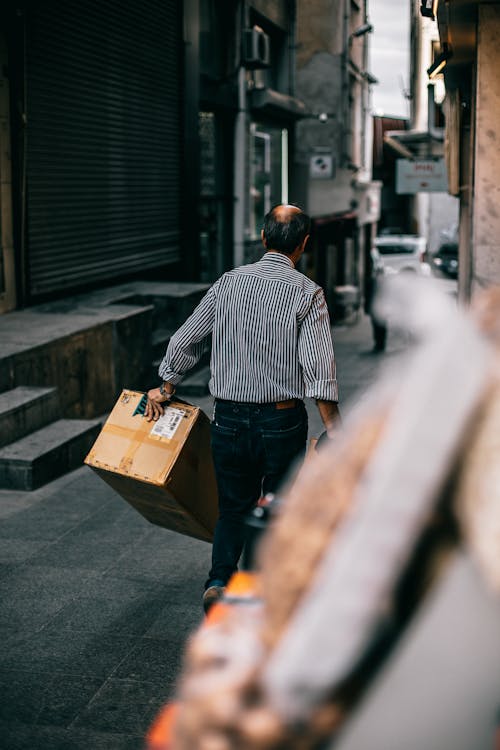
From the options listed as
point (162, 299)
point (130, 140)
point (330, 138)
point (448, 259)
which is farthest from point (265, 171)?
point (448, 259)

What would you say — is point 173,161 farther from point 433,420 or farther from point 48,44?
point 433,420

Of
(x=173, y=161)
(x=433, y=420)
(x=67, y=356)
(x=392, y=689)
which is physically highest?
(x=173, y=161)

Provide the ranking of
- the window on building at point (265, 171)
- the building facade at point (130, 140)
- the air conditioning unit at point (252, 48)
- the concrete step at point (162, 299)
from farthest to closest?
the window on building at point (265, 171), the air conditioning unit at point (252, 48), the concrete step at point (162, 299), the building facade at point (130, 140)

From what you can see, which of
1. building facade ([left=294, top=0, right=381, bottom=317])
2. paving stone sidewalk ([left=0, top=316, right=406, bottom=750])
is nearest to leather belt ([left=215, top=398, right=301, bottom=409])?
paving stone sidewalk ([left=0, top=316, right=406, bottom=750])

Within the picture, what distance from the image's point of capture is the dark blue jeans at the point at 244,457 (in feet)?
15.0

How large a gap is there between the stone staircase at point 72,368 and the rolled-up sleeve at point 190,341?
3121mm

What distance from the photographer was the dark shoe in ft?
14.9

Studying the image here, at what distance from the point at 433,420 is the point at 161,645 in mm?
3853

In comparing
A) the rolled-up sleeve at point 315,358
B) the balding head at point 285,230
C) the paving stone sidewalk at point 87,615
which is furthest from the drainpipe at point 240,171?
the rolled-up sleeve at point 315,358

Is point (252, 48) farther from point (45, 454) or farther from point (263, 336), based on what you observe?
point (263, 336)

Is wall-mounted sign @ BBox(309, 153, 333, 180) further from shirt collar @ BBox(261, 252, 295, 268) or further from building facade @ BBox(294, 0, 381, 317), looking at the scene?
shirt collar @ BBox(261, 252, 295, 268)

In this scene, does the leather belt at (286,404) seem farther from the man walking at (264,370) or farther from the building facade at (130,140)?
the building facade at (130,140)

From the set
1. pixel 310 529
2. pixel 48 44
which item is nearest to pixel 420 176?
pixel 48 44

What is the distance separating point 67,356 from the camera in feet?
31.7
